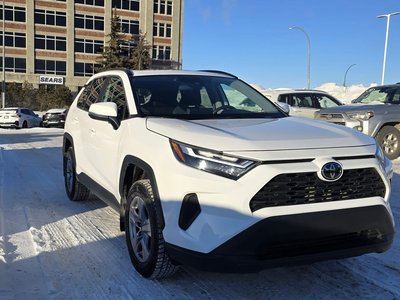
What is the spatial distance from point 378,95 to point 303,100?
2.82 metres

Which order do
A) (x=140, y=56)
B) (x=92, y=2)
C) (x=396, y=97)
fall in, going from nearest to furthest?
(x=396, y=97), (x=140, y=56), (x=92, y=2)

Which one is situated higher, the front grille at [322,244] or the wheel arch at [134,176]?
the wheel arch at [134,176]

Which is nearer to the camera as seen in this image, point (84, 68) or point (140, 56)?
point (140, 56)

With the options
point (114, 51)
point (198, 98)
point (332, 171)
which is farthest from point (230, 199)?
point (114, 51)

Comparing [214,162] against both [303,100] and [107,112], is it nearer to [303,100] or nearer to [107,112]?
[107,112]

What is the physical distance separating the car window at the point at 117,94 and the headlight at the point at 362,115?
6.88 m

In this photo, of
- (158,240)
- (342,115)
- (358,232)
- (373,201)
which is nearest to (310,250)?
(358,232)

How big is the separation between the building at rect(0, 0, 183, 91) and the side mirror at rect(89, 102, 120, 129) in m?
52.6

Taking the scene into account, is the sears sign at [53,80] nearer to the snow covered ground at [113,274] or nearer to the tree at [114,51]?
the tree at [114,51]

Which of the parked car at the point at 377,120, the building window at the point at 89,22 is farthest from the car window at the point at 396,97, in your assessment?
the building window at the point at 89,22

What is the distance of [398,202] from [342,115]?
4.55m

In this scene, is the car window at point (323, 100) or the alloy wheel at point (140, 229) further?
the car window at point (323, 100)

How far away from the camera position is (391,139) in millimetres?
10445

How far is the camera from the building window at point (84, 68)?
191ft
